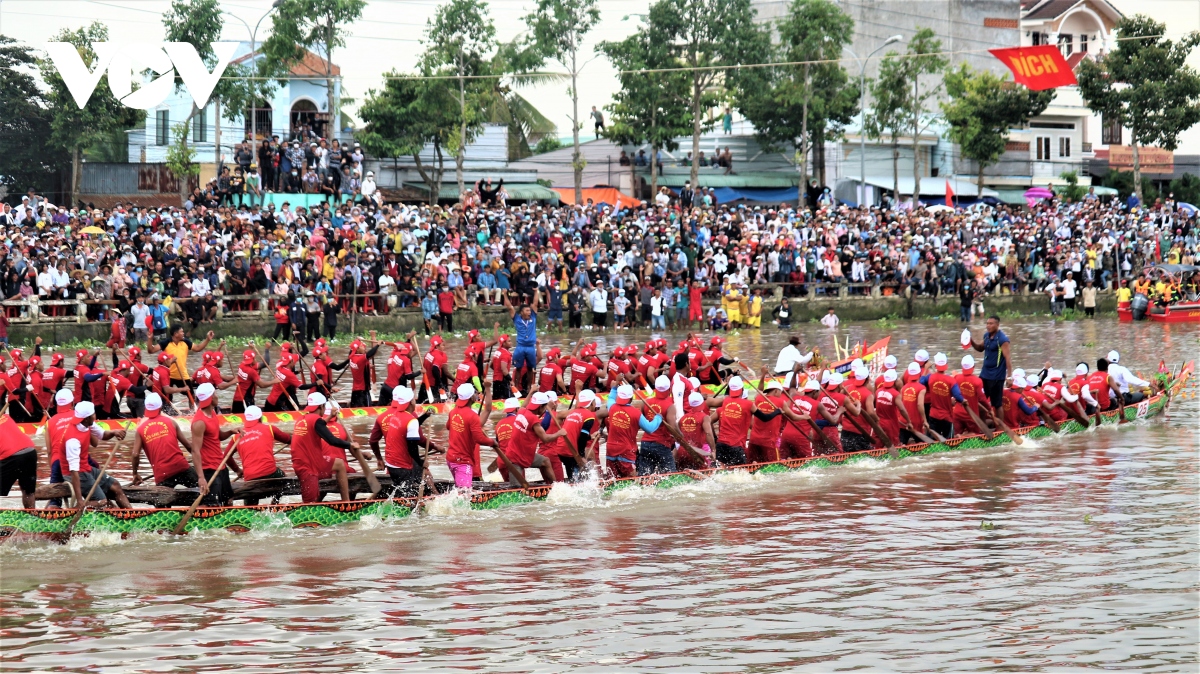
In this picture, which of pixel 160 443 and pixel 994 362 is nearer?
pixel 160 443

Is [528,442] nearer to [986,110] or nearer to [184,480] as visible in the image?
[184,480]

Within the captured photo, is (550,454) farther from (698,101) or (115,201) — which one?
(698,101)

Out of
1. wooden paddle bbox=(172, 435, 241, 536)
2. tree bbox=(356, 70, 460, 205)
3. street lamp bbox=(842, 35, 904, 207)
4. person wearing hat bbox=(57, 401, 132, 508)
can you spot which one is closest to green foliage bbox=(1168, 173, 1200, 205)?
street lamp bbox=(842, 35, 904, 207)

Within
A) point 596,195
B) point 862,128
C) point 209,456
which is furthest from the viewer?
point 596,195

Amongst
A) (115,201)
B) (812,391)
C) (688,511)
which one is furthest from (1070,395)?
(115,201)

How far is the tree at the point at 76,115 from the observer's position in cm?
4075

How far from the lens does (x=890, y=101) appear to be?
49.8 metres

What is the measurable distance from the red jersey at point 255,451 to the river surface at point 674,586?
2.41 ft

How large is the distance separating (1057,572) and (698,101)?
118ft

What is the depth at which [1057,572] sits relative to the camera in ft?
39.7

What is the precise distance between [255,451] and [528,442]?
9.09 feet

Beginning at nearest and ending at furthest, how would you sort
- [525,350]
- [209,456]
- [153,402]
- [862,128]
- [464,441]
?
[153,402] < [209,456] < [464,441] < [525,350] < [862,128]

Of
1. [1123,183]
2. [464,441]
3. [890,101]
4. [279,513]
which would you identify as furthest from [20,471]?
Result: [1123,183]

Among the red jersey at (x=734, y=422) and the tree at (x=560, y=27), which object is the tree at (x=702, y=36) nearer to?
the tree at (x=560, y=27)
